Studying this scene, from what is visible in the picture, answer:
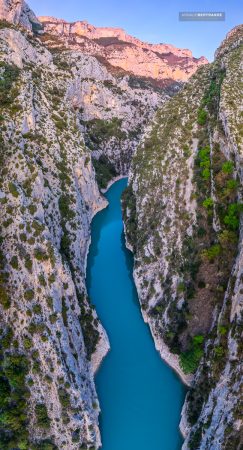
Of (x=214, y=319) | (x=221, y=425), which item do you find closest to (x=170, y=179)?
(x=214, y=319)

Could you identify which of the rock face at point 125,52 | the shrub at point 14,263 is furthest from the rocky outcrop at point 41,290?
the rock face at point 125,52

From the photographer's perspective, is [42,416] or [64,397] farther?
[64,397]

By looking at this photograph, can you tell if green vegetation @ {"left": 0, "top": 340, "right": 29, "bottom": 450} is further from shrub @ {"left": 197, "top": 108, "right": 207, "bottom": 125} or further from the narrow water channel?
shrub @ {"left": 197, "top": 108, "right": 207, "bottom": 125}

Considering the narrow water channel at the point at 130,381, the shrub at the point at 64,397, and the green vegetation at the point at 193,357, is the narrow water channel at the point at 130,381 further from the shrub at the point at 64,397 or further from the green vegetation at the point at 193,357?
the shrub at the point at 64,397

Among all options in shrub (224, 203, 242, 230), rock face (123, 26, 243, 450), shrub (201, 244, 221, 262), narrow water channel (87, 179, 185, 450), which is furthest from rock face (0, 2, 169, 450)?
shrub (224, 203, 242, 230)

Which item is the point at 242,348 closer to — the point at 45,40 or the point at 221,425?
the point at 221,425

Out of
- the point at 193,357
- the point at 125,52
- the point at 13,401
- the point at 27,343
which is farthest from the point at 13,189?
the point at 125,52

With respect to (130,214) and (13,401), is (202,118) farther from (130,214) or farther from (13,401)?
(13,401)
